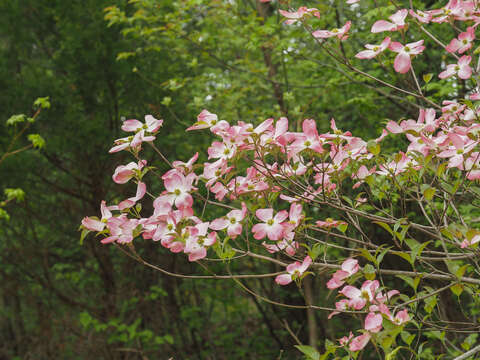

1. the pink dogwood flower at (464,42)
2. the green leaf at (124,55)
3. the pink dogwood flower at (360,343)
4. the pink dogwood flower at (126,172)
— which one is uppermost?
the pink dogwood flower at (464,42)

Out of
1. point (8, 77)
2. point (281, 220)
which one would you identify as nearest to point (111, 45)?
point (8, 77)

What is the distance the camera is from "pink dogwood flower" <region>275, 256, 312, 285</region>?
1.30 meters

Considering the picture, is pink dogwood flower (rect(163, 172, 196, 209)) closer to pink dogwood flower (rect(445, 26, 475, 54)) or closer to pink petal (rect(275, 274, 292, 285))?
pink petal (rect(275, 274, 292, 285))

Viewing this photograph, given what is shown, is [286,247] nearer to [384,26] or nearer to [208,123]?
[208,123]

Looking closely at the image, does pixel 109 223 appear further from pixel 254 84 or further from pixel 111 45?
pixel 254 84

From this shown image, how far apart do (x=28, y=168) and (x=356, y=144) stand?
294 cm

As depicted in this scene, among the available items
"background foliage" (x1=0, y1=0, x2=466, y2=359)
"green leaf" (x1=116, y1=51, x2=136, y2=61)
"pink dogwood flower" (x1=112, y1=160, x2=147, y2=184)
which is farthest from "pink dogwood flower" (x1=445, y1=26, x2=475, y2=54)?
"green leaf" (x1=116, y1=51, x2=136, y2=61)

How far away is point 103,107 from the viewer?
12.8ft

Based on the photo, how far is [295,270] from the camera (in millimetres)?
1327

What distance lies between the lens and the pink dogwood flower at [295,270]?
1299 mm

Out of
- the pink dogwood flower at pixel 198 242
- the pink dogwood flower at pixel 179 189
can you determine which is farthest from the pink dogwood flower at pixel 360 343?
the pink dogwood flower at pixel 179 189

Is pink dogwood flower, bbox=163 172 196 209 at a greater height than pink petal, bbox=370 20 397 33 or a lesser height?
lesser

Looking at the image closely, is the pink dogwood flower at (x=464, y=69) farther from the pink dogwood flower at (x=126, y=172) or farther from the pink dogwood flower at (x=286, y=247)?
the pink dogwood flower at (x=126, y=172)

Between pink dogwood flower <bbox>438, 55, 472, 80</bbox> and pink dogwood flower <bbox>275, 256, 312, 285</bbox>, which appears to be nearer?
pink dogwood flower <bbox>275, 256, 312, 285</bbox>
